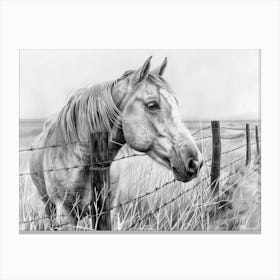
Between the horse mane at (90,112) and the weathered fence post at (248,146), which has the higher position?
the horse mane at (90,112)

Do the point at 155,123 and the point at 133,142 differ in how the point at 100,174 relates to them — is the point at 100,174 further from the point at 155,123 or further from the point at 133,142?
the point at 155,123

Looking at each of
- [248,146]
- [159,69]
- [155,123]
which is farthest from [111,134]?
[248,146]

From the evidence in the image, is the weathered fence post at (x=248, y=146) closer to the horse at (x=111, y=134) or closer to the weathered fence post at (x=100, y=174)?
the horse at (x=111, y=134)

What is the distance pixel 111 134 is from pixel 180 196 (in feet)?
2.37

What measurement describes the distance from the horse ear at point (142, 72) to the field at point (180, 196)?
1.68 feet

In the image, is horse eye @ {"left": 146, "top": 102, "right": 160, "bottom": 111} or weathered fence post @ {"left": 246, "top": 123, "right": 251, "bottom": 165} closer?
horse eye @ {"left": 146, "top": 102, "right": 160, "bottom": 111}

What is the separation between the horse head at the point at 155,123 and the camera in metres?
3.00

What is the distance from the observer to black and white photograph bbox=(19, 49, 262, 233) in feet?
10.2

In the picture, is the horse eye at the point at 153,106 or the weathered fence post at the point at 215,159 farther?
the weathered fence post at the point at 215,159

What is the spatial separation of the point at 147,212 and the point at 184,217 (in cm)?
29

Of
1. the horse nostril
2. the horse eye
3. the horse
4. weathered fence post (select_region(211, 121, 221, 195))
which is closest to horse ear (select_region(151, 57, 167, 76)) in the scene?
the horse

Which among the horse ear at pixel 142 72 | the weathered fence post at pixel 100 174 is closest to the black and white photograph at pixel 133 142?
the horse ear at pixel 142 72

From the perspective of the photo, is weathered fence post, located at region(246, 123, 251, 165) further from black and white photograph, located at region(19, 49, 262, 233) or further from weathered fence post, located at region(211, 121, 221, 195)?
weathered fence post, located at region(211, 121, 221, 195)
